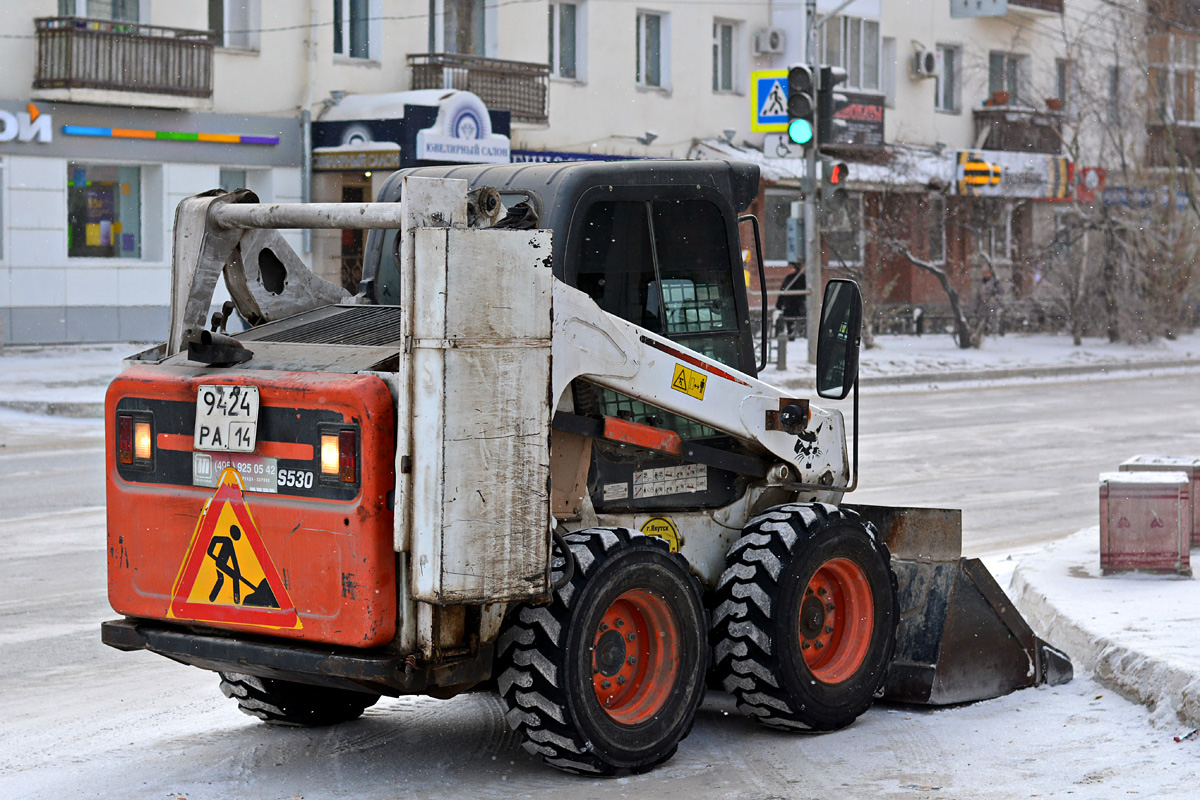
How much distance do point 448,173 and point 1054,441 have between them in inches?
485

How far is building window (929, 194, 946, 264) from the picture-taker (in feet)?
142

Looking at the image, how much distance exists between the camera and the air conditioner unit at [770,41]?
36719mm

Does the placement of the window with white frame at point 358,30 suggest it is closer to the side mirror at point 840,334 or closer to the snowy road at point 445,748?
the snowy road at point 445,748

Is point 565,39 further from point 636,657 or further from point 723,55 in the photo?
point 636,657

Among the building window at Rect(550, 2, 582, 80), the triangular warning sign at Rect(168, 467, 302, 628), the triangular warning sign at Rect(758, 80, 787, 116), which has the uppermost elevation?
the building window at Rect(550, 2, 582, 80)

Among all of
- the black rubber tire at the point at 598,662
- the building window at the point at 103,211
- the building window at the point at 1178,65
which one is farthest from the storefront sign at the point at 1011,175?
the black rubber tire at the point at 598,662

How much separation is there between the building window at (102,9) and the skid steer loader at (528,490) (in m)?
20.7

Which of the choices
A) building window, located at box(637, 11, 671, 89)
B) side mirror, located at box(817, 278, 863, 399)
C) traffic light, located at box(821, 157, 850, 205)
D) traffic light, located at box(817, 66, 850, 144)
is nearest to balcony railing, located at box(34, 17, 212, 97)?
traffic light, located at box(821, 157, 850, 205)

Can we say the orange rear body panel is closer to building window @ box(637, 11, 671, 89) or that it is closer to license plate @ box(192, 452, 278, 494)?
license plate @ box(192, 452, 278, 494)

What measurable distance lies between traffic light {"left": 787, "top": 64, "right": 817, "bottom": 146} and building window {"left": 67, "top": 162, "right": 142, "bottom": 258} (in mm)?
11289

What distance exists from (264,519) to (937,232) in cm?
3990

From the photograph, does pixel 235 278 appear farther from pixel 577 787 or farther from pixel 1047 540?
pixel 1047 540

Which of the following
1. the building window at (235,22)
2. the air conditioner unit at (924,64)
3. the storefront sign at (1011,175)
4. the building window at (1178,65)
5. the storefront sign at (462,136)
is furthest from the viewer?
the building window at (1178,65)

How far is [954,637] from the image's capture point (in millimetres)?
6516
